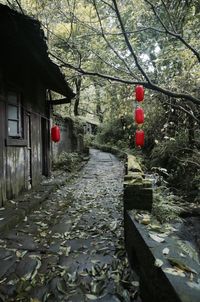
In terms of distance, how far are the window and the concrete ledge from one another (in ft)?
15.2

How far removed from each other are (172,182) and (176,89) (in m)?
3.62

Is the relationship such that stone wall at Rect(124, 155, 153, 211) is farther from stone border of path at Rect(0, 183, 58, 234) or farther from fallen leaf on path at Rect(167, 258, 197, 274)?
stone border of path at Rect(0, 183, 58, 234)

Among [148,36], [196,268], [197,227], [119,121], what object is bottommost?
[197,227]

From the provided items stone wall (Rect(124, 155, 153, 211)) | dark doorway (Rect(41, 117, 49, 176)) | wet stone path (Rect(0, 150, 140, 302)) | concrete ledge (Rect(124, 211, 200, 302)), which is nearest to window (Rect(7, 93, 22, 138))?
wet stone path (Rect(0, 150, 140, 302))

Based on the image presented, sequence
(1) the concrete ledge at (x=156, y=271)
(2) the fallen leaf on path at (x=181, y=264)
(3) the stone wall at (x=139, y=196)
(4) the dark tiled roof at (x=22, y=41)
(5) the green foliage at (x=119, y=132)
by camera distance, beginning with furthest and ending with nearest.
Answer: (5) the green foliage at (x=119, y=132) → (4) the dark tiled roof at (x=22, y=41) → (3) the stone wall at (x=139, y=196) → (2) the fallen leaf on path at (x=181, y=264) → (1) the concrete ledge at (x=156, y=271)

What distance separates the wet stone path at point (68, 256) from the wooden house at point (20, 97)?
4.12 feet

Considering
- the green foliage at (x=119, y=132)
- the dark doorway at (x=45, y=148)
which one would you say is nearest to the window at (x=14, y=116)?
the dark doorway at (x=45, y=148)

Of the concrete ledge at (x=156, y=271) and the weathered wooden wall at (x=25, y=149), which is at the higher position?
the weathered wooden wall at (x=25, y=149)

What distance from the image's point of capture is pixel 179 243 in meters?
3.57

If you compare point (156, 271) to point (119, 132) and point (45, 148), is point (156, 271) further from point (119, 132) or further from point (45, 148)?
point (119, 132)

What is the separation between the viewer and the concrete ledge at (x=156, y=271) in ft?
7.85

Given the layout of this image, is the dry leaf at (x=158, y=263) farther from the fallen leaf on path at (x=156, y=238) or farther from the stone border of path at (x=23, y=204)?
the stone border of path at (x=23, y=204)

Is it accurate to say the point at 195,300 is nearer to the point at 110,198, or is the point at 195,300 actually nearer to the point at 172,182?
the point at 110,198

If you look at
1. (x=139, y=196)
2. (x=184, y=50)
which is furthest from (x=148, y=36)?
(x=139, y=196)
